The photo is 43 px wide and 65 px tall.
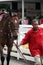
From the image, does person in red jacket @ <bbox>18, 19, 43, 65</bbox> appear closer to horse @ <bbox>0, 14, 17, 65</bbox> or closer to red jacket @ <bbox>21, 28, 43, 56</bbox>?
red jacket @ <bbox>21, 28, 43, 56</bbox>

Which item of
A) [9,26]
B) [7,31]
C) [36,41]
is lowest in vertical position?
[36,41]

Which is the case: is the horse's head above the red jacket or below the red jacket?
above

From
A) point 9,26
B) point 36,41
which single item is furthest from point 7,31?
point 36,41

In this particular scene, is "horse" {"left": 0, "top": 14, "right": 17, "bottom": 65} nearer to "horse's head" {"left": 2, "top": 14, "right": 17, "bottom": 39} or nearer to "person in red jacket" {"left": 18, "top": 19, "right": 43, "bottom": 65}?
"horse's head" {"left": 2, "top": 14, "right": 17, "bottom": 39}

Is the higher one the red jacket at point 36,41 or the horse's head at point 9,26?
the horse's head at point 9,26

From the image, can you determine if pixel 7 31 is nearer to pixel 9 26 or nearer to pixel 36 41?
pixel 9 26

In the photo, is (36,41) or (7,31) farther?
(7,31)

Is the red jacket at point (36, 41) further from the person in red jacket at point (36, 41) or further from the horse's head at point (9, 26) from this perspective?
the horse's head at point (9, 26)

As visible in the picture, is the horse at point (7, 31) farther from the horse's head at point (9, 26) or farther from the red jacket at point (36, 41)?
the red jacket at point (36, 41)

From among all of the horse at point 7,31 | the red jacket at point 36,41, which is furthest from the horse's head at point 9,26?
the red jacket at point 36,41

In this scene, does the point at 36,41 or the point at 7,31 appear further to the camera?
the point at 7,31

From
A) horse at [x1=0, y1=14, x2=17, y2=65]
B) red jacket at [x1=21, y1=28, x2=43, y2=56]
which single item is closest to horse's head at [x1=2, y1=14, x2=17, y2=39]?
horse at [x1=0, y1=14, x2=17, y2=65]

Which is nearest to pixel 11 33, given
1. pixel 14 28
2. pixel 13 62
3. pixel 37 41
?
pixel 14 28

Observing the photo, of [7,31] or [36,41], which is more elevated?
[7,31]
